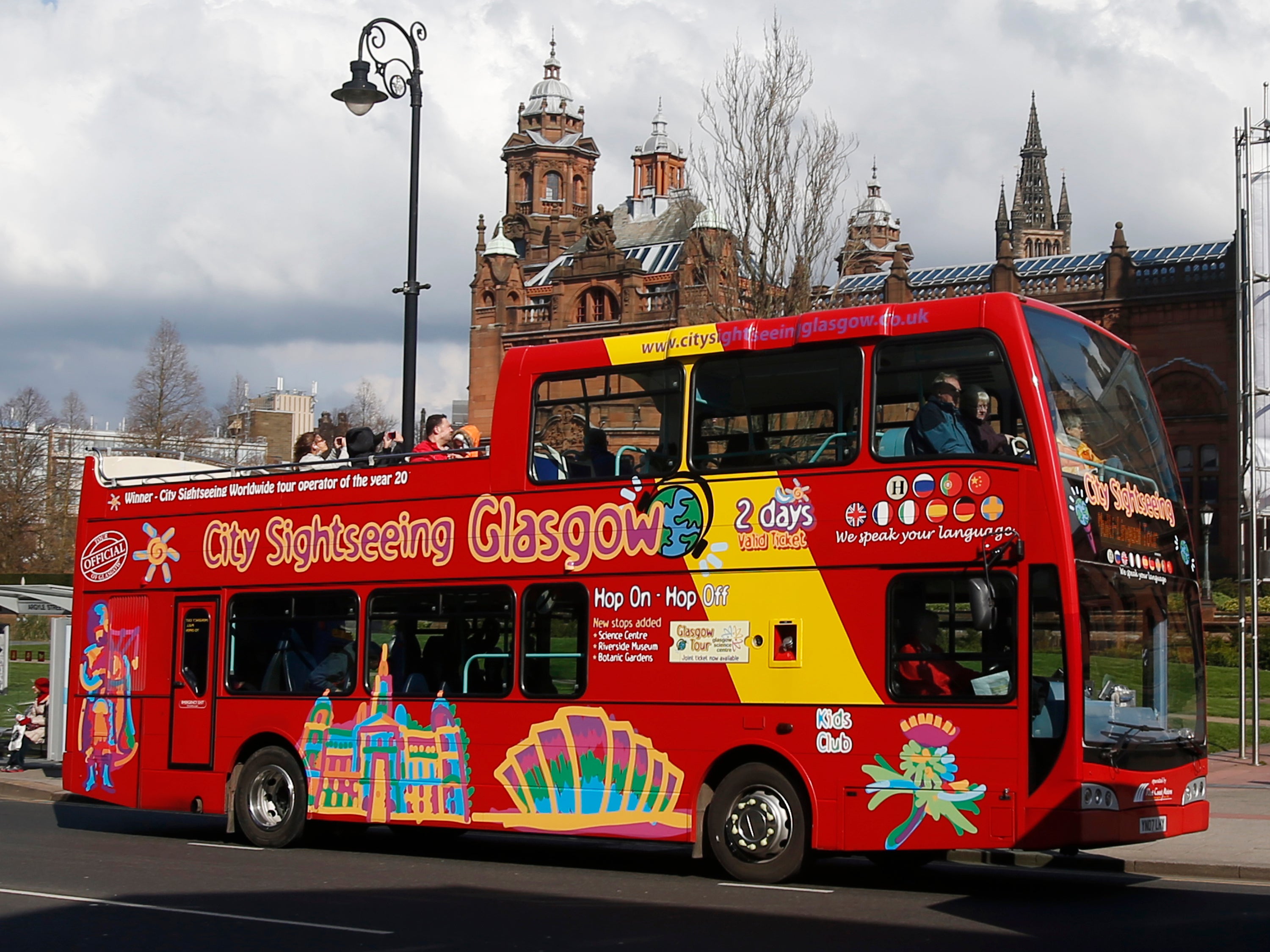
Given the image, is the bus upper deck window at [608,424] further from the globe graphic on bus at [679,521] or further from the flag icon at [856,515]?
the flag icon at [856,515]

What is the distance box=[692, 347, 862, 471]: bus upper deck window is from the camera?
39.0ft

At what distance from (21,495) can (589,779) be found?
194 ft

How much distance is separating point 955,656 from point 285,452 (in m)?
119

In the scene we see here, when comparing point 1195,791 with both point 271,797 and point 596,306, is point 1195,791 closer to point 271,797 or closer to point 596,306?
point 271,797

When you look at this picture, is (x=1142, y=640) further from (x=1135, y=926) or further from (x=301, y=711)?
(x=301, y=711)

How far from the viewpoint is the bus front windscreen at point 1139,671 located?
34.9ft

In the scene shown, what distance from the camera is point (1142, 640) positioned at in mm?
11188

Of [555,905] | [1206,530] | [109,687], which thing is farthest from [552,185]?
[555,905]

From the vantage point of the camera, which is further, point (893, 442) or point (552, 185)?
point (552, 185)

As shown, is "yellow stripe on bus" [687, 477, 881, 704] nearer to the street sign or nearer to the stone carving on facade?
the street sign

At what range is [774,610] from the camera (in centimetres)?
1203

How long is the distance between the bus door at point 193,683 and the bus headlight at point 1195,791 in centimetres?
938

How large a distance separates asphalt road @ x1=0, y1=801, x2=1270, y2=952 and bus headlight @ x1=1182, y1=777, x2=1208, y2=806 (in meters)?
0.69

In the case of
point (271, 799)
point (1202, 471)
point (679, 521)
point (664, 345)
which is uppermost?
point (1202, 471)
